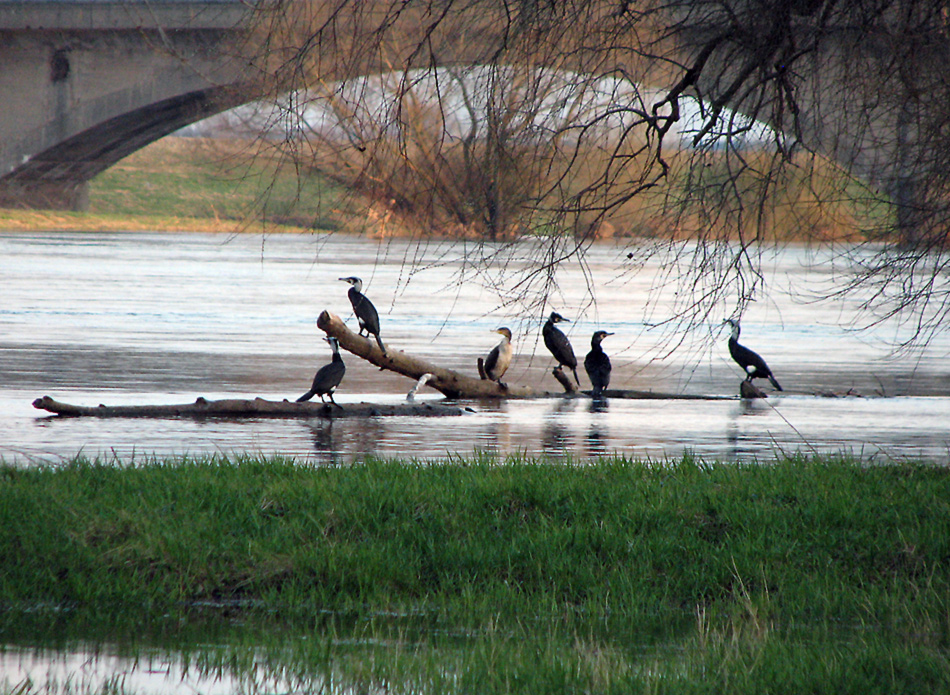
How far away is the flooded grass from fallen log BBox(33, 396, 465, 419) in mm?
2890

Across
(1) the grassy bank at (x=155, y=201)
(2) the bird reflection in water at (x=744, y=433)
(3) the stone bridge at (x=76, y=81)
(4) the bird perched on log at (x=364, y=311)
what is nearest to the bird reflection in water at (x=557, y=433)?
(2) the bird reflection in water at (x=744, y=433)

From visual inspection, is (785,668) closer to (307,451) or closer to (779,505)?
(779,505)

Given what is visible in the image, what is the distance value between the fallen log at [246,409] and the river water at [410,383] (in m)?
0.12

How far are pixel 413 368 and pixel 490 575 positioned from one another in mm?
6590

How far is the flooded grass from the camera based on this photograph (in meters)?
4.61

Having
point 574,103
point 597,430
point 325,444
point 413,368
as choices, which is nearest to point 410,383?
point 413,368

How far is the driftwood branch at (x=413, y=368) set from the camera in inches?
448

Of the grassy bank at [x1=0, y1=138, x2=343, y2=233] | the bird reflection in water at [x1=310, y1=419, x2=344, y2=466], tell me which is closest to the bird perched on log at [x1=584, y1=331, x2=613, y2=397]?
the bird reflection in water at [x1=310, y1=419, x2=344, y2=466]

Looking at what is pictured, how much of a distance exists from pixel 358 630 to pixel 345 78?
127 inches

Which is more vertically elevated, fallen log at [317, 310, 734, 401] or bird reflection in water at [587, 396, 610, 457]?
fallen log at [317, 310, 734, 401]

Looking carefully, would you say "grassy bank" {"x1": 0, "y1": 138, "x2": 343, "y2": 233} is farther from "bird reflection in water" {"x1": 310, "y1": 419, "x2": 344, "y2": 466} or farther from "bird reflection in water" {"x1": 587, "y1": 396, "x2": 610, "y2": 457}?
"bird reflection in water" {"x1": 310, "y1": 419, "x2": 344, "y2": 466}

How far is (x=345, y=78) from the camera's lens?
6777mm

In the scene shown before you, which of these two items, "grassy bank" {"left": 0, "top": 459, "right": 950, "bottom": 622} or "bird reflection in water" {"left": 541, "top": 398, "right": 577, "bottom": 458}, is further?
"bird reflection in water" {"left": 541, "top": 398, "right": 577, "bottom": 458}

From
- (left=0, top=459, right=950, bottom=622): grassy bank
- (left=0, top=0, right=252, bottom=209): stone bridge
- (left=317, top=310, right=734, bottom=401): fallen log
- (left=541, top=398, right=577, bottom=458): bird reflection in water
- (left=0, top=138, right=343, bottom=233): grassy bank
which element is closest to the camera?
(left=0, top=459, right=950, bottom=622): grassy bank
